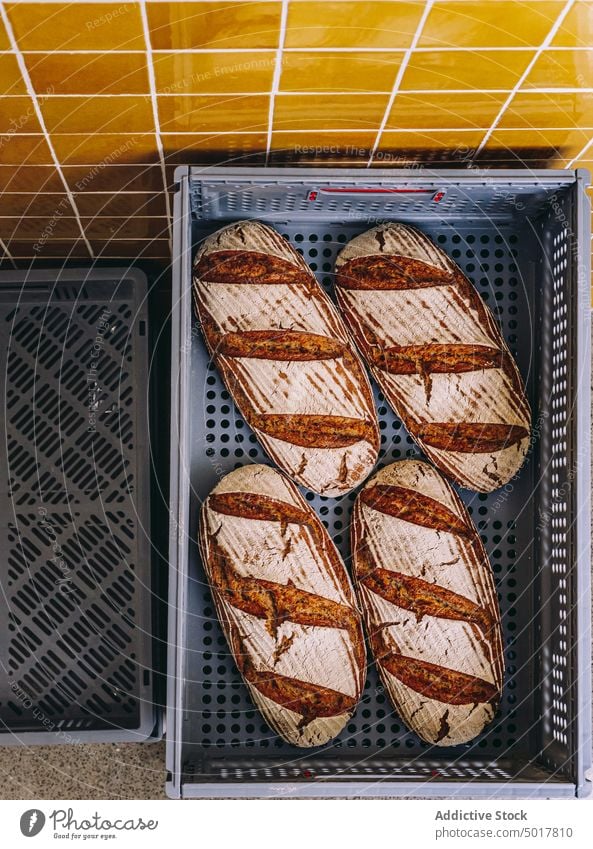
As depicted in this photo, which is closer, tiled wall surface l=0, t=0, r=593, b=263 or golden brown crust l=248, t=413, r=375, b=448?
tiled wall surface l=0, t=0, r=593, b=263

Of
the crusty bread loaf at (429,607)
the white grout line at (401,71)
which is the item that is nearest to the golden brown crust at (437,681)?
the crusty bread loaf at (429,607)

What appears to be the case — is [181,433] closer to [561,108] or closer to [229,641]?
[229,641]

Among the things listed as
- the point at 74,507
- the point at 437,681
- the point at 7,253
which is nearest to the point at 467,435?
the point at 437,681

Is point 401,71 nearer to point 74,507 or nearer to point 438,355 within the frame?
point 438,355
